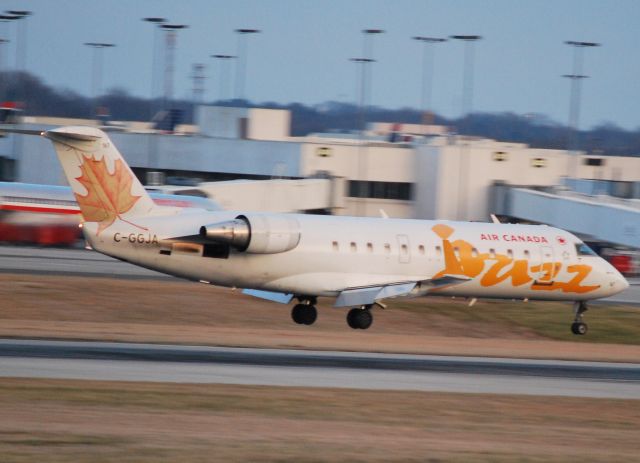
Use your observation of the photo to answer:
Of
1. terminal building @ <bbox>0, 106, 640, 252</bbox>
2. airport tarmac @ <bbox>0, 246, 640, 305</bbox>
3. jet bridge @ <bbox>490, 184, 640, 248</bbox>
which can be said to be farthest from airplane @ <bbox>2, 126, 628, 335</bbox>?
terminal building @ <bbox>0, 106, 640, 252</bbox>

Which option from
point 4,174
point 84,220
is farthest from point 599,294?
point 4,174

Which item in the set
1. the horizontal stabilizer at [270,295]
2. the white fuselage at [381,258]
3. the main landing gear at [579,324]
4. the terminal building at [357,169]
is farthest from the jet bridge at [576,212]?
the horizontal stabilizer at [270,295]

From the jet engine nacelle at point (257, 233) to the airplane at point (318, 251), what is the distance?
1.2 inches

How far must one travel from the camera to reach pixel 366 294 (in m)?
31.9

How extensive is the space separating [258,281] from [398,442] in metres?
15.3

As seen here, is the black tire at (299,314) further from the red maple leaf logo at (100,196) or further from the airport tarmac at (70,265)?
the airport tarmac at (70,265)

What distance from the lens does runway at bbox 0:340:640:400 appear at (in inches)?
860

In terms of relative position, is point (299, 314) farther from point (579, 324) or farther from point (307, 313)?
point (579, 324)

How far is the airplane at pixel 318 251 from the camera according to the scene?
2942 centimetres

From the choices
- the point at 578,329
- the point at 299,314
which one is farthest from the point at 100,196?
the point at 578,329

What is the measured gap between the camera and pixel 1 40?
95.9 meters

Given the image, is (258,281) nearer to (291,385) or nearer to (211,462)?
(291,385)

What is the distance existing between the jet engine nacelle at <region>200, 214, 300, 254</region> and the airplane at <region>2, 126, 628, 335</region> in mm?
31

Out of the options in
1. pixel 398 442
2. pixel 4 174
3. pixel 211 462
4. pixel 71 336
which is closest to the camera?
pixel 211 462
